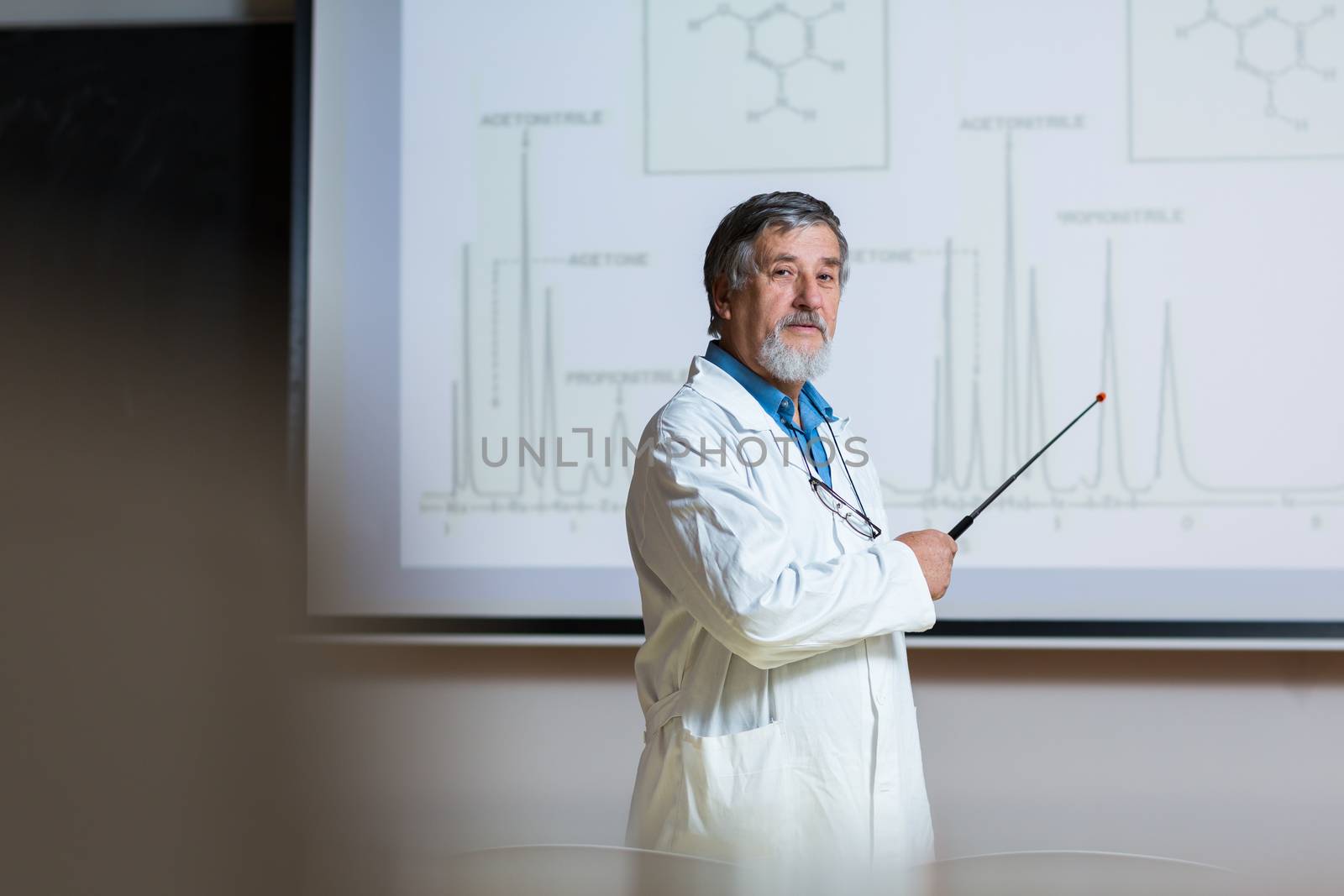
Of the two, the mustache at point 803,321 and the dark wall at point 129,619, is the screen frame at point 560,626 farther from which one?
the dark wall at point 129,619

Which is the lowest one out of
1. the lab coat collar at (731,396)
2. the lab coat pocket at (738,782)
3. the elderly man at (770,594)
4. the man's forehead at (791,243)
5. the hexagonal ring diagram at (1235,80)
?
the lab coat pocket at (738,782)

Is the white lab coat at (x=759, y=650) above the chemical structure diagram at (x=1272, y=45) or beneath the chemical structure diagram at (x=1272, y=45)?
beneath

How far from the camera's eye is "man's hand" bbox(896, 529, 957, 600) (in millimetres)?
1242

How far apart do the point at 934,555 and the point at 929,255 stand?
1193mm

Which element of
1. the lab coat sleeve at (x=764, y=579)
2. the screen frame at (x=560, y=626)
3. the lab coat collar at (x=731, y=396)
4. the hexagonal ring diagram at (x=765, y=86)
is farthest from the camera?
the hexagonal ring diagram at (x=765, y=86)

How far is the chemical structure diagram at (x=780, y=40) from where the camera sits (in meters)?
2.34

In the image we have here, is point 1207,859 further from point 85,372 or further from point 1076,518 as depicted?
point 1076,518

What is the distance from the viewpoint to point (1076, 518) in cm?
227

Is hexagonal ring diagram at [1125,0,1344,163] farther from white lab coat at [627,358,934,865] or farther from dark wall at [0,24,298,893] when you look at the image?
dark wall at [0,24,298,893]

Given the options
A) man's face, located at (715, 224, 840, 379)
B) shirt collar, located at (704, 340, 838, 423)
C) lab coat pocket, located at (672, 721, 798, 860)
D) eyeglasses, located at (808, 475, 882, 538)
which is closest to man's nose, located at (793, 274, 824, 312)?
man's face, located at (715, 224, 840, 379)

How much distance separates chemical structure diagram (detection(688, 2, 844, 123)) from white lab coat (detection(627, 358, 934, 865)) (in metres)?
1.08

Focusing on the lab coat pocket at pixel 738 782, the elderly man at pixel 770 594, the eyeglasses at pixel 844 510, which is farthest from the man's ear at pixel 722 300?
the lab coat pocket at pixel 738 782

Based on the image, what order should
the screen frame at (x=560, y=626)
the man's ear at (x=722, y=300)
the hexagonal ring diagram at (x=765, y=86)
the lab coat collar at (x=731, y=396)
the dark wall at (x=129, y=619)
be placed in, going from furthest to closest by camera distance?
the hexagonal ring diagram at (x=765, y=86), the screen frame at (x=560, y=626), the man's ear at (x=722, y=300), the lab coat collar at (x=731, y=396), the dark wall at (x=129, y=619)

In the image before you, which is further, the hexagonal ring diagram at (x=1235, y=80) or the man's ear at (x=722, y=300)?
the hexagonal ring diagram at (x=1235, y=80)
